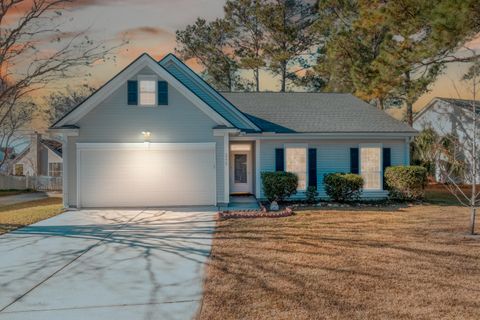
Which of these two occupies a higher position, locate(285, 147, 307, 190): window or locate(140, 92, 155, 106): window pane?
locate(140, 92, 155, 106): window pane

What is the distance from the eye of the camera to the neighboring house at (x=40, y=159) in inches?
1274

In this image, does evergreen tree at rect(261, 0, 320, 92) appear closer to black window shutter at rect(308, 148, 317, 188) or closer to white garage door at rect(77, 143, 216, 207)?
black window shutter at rect(308, 148, 317, 188)

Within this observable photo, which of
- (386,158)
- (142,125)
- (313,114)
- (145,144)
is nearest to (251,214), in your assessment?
(145,144)

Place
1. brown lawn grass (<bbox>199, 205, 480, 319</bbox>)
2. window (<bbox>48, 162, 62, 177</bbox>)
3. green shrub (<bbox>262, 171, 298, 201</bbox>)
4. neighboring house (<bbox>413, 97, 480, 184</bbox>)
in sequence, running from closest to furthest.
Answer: brown lawn grass (<bbox>199, 205, 480, 319</bbox>) < green shrub (<bbox>262, 171, 298, 201</bbox>) < neighboring house (<bbox>413, 97, 480, 184</bbox>) < window (<bbox>48, 162, 62, 177</bbox>)

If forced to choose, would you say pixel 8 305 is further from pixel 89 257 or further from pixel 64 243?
pixel 64 243

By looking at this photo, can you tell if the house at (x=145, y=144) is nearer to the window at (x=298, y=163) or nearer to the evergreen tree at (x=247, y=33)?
the window at (x=298, y=163)

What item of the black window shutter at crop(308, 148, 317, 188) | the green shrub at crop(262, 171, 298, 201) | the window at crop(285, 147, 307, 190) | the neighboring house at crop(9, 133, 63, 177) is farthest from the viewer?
the neighboring house at crop(9, 133, 63, 177)

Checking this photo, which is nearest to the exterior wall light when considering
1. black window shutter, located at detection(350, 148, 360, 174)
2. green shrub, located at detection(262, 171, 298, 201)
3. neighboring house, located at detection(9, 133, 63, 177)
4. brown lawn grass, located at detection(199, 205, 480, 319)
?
green shrub, located at detection(262, 171, 298, 201)

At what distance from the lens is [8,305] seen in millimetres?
5066

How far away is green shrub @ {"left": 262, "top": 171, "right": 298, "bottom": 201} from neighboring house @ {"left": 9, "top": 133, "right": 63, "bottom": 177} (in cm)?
2412

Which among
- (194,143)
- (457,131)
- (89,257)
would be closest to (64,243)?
(89,257)

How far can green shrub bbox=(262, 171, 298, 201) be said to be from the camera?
580 inches

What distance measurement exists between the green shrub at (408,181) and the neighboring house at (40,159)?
27.6 meters

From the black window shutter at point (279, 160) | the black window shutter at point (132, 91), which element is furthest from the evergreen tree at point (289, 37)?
the black window shutter at point (132, 91)
